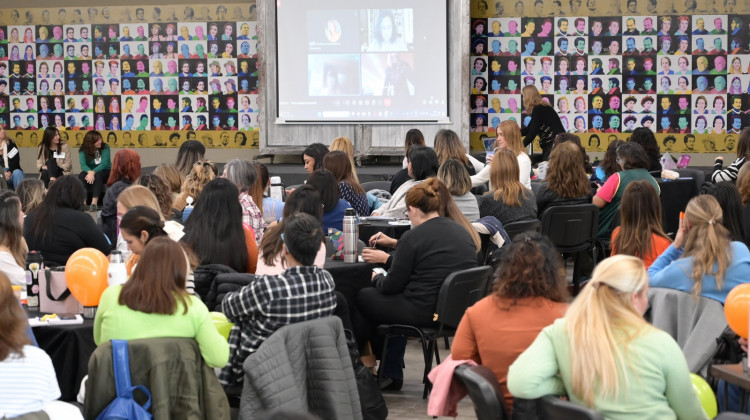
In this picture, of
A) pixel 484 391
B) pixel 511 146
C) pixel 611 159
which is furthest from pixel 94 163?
pixel 484 391

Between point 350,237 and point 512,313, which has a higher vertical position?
point 350,237

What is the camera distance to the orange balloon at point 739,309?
3.88m

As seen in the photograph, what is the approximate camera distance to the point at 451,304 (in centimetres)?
518

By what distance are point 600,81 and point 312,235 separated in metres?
9.20

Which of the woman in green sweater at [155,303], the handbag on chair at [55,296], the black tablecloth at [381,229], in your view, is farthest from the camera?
the black tablecloth at [381,229]

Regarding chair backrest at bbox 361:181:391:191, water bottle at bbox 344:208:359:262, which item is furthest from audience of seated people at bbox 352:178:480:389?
chair backrest at bbox 361:181:391:191

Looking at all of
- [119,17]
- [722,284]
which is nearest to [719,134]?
[119,17]

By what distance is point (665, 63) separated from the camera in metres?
12.7

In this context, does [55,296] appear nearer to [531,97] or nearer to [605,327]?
[605,327]

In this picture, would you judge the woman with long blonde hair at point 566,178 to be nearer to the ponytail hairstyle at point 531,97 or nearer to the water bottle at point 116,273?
the ponytail hairstyle at point 531,97

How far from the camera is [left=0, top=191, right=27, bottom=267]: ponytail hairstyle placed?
4898 mm

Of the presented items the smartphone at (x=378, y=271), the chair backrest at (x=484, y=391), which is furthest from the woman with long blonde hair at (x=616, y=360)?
the smartphone at (x=378, y=271)

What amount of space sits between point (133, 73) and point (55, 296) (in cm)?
971

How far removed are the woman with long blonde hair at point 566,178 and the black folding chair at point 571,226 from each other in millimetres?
230
